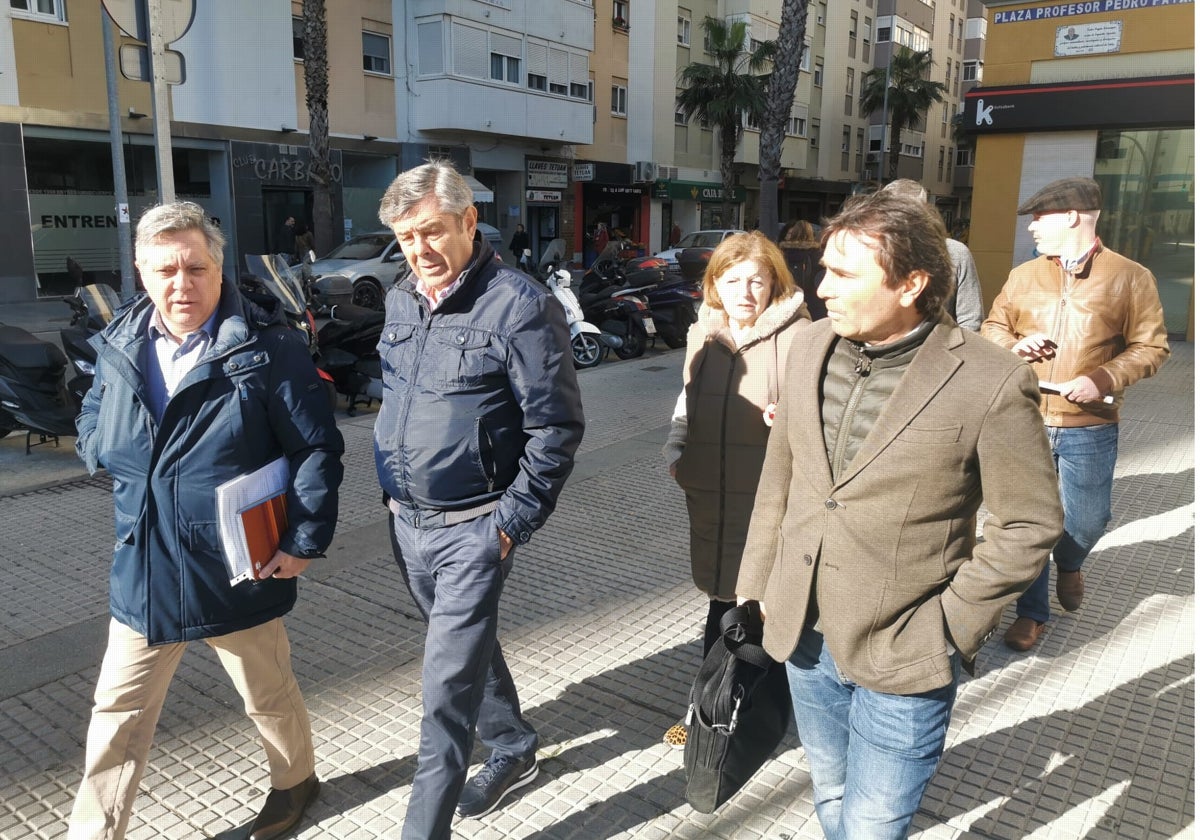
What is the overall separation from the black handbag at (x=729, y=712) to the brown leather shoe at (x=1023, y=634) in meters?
1.97

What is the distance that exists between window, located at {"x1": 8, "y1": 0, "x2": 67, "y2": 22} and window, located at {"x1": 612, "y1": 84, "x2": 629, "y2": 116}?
63.7ft

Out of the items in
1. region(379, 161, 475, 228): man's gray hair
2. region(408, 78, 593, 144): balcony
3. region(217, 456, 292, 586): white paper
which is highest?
region(408, 78, 593, 144): balcony

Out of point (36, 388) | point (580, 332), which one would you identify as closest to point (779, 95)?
point (580, 332)

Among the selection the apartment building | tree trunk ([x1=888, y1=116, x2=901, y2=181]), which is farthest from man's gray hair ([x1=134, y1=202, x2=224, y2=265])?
tree trunk ([x1=888, y1=116, x2=901, y2=181])

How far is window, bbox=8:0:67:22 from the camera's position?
718 inches

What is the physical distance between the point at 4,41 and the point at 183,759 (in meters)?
19.7

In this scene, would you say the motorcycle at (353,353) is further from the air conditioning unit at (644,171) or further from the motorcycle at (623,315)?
the air conditioning unit at (644,171)

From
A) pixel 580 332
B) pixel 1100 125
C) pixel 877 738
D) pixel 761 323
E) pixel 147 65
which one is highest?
pixel 1100 125

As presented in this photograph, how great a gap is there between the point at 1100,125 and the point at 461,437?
524 inches

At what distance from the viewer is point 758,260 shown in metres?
3.13

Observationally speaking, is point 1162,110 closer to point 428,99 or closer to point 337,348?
point 337,348

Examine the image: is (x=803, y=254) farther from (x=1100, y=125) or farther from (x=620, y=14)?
(x=620, y=14)

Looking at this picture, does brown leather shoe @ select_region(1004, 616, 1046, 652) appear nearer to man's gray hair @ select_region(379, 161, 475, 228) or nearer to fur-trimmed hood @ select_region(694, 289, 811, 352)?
fur-trimmed hood @ select_region(694, 289, 811, 352)

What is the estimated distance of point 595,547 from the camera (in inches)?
205
